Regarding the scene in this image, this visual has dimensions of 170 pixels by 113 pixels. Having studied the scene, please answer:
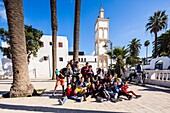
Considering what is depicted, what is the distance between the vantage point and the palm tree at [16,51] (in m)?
7.48

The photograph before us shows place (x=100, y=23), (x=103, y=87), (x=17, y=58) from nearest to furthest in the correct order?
(x=103, y=87)
(x=17, y=58)
(x=100, y=23)

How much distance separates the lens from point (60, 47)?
3472cm

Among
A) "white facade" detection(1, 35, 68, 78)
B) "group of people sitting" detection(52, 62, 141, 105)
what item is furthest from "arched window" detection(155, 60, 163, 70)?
"white facade" detection(1, 35, 68, 78)

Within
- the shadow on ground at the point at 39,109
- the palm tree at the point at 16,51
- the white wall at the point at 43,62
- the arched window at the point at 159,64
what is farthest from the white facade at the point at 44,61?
the shadow on ground at the point at 39,109

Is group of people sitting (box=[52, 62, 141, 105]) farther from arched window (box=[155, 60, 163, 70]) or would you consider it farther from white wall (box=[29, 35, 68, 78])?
white wall (box=[29, 35, 68, 78])

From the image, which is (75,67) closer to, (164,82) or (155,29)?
(164,82)

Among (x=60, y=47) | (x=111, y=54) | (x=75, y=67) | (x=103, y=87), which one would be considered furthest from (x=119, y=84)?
(x=60, y=47)

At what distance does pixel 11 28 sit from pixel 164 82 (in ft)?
35.1

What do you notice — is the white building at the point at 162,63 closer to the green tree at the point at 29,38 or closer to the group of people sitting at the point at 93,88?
the group of people sitting at the point at 93,88

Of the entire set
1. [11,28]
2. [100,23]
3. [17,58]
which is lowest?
[17,58]

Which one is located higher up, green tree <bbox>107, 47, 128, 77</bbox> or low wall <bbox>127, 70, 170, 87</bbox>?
green tree <bbox>107, 47, 128, 77</bbox>

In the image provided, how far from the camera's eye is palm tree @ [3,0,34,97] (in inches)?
295

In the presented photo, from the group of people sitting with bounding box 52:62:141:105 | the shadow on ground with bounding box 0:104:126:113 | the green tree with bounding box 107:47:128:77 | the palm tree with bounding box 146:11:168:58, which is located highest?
the palm tree with bounding box 146:11:168:58

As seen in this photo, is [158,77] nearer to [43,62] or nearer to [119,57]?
[119,57]
